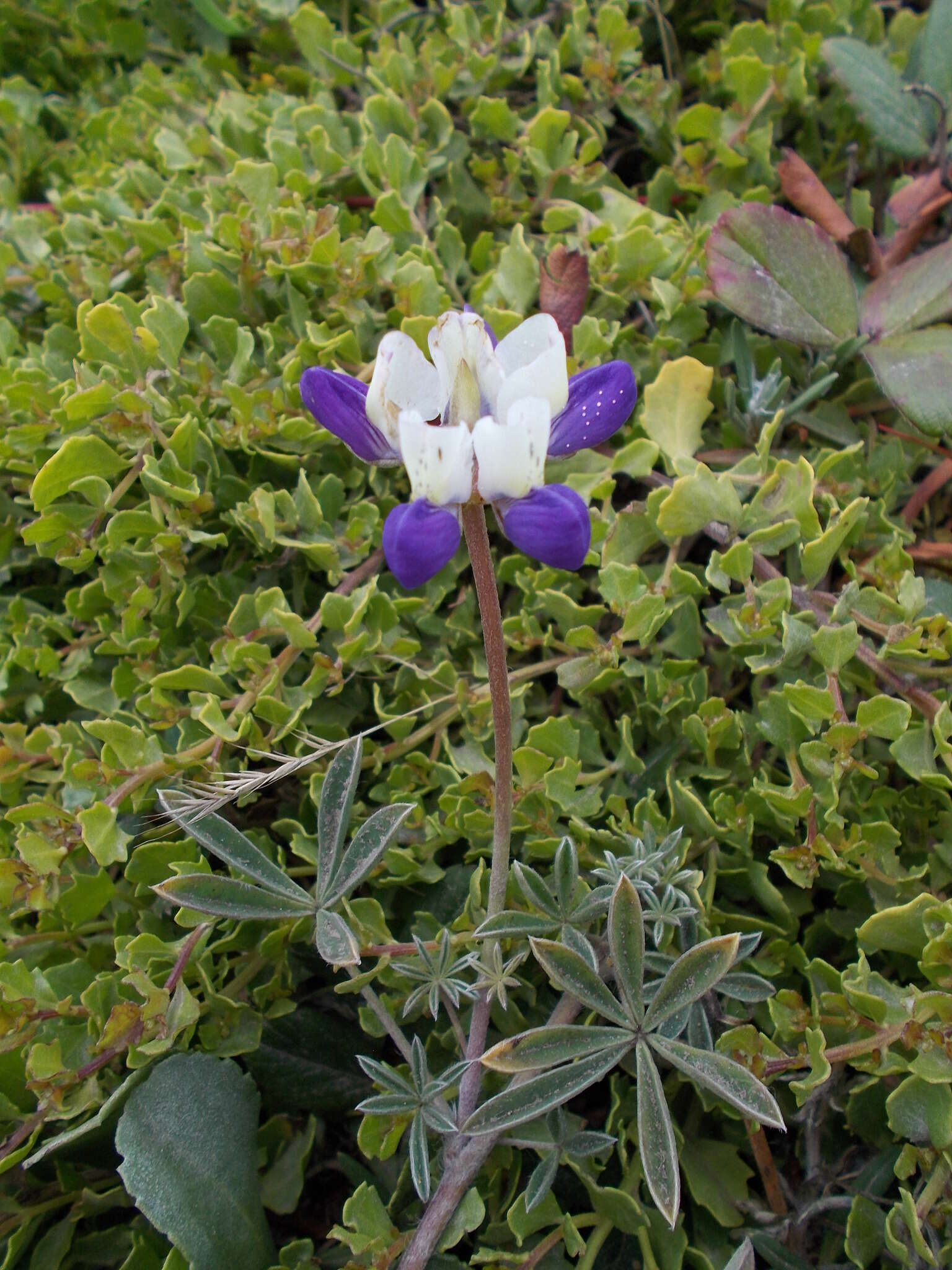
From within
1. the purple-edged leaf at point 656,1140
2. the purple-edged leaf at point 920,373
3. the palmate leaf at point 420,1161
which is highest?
the purple-edged leaf at point 920,373

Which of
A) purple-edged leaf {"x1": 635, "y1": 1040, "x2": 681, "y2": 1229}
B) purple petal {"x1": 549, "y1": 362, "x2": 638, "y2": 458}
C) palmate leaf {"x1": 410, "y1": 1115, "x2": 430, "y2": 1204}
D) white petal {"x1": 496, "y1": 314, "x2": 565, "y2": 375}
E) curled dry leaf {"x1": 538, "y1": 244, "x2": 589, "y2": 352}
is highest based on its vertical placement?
white petal {"x1": 496, "y1": 314, "x2": 565, "y2": 375}

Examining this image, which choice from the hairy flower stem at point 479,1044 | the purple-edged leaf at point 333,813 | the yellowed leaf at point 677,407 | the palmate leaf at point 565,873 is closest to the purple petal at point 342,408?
the hairy flower stem at point 479,1044

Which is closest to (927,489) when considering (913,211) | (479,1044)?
(913,211)

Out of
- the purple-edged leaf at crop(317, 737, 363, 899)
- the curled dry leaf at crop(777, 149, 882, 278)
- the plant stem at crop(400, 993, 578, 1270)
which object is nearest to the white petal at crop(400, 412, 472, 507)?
the purple-edged leaf at crop(317, 737, 363, 899)

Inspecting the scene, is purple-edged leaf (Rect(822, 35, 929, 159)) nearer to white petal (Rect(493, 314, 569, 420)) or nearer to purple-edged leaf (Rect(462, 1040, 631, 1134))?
white petal (Rect(493, 314, 569, 420))

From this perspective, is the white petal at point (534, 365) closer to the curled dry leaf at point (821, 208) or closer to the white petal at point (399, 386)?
the white petal at point (399, 386)

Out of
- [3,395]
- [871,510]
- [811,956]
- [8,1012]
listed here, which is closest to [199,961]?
[8,1012]
